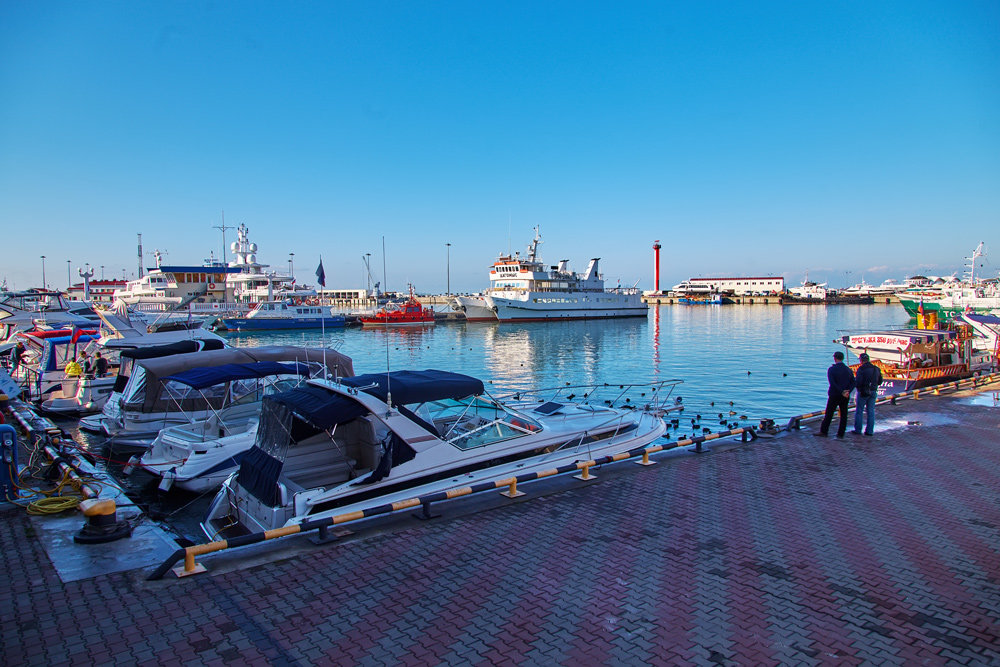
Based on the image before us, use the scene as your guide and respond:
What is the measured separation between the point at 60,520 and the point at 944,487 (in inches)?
449

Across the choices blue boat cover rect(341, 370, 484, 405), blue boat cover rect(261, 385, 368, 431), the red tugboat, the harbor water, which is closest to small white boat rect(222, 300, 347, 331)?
the harbor water

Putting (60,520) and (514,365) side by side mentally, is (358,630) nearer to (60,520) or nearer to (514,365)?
(60,520)

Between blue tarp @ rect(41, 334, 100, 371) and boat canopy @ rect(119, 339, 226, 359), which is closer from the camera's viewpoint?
boat canopy @ rect(119, 339, 226, 359)

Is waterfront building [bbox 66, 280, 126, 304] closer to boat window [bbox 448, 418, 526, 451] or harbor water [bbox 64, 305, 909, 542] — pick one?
harbor water [bbox 64, 305, 909, 542]

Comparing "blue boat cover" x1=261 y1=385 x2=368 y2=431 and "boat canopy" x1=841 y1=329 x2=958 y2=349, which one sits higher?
"blue boat cover" x1=261 y1=385 x2=368 y2=431

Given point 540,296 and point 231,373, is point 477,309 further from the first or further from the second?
point 231,373

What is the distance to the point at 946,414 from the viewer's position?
A: 13.0 m

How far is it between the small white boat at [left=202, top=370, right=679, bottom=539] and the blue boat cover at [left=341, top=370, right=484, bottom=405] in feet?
0.05

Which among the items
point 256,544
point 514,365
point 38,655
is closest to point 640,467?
point 256,544

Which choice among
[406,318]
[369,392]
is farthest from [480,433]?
[406,318]

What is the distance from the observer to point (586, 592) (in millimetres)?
4980

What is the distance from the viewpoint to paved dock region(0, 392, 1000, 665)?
4.12 metres

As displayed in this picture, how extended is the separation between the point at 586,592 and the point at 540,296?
78634 millimetres

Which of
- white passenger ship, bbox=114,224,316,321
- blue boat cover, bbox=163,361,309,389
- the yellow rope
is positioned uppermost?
white passenger ship, bbox=114,224,316,321
